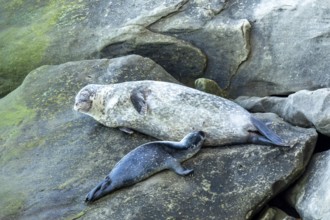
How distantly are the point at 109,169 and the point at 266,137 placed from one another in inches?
52.9

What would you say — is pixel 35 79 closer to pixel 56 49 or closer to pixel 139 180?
pixel 56 49

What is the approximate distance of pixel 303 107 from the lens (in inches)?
253

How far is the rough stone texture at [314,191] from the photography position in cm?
554

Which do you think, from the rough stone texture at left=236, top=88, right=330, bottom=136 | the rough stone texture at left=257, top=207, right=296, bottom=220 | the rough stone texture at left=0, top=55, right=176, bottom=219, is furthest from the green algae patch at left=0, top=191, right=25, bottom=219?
the rough stone texture at left=236, top=88, right=330, bottom=136

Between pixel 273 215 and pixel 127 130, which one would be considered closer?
pixel 273 215

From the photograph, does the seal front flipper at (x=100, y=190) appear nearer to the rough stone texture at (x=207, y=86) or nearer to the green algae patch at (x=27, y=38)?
the rough stone texture at (x=207, y=86)

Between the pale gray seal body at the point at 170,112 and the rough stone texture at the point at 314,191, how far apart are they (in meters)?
0.37

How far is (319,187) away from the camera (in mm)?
5730

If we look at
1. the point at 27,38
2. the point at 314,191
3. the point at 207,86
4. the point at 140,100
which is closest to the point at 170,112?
the point at 140,100

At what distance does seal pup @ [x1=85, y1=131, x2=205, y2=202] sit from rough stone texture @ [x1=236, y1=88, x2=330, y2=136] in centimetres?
92

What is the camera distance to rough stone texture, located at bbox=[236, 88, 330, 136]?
6.18 metres

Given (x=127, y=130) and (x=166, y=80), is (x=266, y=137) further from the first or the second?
(x=166, y=80)

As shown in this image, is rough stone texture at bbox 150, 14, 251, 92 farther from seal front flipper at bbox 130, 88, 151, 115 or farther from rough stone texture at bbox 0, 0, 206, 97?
seal front flipper at bbox 130, 88, 151, 115

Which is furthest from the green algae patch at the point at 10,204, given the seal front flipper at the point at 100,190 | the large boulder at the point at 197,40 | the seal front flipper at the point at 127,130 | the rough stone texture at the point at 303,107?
the large boulder at the point at 197,40
